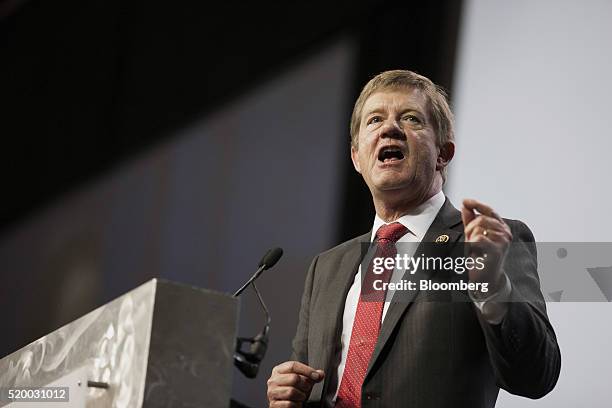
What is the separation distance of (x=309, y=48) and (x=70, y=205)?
4.33 feet

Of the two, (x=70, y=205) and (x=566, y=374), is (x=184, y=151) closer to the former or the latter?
(x=70, y=205)

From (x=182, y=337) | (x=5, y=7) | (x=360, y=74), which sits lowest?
(x=182, y=337)

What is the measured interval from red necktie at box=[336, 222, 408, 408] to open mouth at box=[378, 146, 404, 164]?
243 millimetres

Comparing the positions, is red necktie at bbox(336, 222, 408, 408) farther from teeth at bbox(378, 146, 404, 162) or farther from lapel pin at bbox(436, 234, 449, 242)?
teeth at bbox(378, 146, 404, 162)

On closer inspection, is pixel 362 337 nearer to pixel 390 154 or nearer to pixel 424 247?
pixel 424 247

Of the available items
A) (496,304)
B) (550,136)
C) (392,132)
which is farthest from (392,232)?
(550,136)

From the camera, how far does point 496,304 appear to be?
1765mm

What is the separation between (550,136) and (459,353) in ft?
3.51

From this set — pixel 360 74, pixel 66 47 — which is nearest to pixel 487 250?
pixel 360 74

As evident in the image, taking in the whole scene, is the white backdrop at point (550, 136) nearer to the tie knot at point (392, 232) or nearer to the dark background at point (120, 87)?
the tie knot at point (392, 232)

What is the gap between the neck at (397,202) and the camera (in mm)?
2295

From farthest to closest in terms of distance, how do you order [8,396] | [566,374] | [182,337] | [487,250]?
[566,374] → [8,396] → [487,250] → [182,337]

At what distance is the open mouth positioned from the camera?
7.55 feet

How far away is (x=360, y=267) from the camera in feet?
7.37
